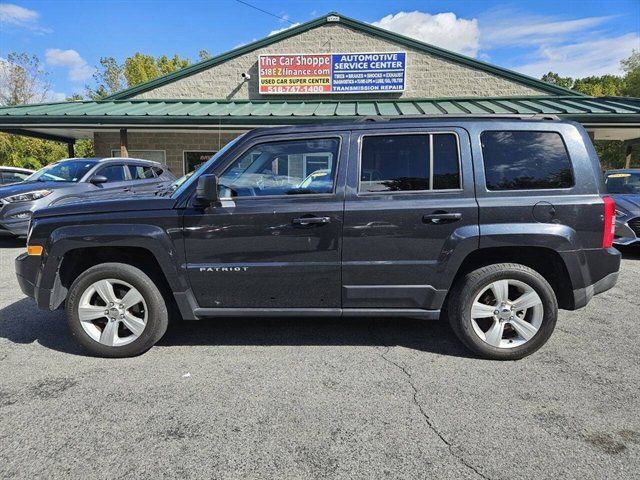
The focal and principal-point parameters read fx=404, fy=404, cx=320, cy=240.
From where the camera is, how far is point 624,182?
819cm

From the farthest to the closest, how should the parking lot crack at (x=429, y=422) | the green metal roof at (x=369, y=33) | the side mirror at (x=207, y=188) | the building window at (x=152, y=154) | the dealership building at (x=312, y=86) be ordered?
the building window at (x=152, y=154), the green metal roof at (x=369, y=33), the dealership building at (x=312, y=86), the side mirror at (x=207, y=188), the parking lot crack at (x=429, y=422)

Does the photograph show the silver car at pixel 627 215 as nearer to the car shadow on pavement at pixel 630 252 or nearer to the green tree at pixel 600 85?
the car shadow on pavement at pixel 630 252

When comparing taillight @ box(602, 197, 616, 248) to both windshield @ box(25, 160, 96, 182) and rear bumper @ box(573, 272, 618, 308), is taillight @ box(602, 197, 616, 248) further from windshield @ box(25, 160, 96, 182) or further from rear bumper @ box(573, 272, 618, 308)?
windshield @ box(25, 160, 96, 182)

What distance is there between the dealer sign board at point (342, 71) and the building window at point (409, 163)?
36.3 feet

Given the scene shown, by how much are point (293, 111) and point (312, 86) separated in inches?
106

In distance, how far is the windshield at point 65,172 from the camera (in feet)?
27.0

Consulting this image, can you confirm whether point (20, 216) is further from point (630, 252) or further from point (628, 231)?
point (630, 252)

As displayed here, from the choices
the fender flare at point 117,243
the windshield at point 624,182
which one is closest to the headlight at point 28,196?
the fender flare at point 117,243

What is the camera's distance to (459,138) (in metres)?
3.36

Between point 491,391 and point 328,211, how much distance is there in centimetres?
181

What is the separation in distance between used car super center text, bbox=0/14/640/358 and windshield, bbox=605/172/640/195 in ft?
19.6

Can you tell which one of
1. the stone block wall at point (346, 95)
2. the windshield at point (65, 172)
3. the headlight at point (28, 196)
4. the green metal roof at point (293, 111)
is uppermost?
the stone block wall at point (346, 95)

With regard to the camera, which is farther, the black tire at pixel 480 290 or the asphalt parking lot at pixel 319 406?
the black tire at pixel 480 290

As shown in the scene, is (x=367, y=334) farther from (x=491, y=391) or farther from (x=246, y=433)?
(x=246, y=433)
